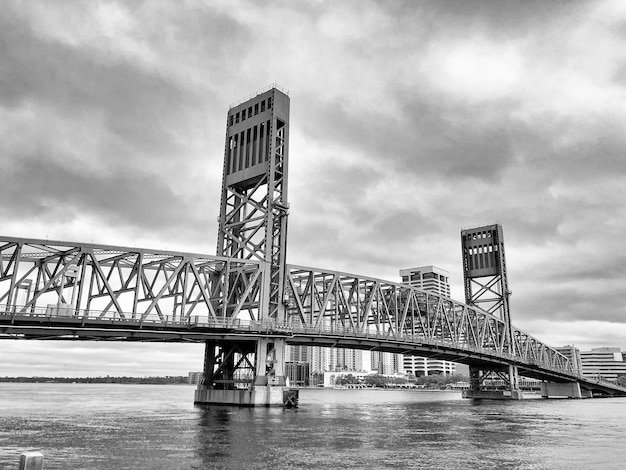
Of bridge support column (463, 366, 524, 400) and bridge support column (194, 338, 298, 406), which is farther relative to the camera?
bridge support column (463, 366, 524, 400)

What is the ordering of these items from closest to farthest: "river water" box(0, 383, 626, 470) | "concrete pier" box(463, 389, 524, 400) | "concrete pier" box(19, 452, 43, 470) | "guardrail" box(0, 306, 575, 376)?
"concrete pier" box(19, 452, 43, 470), "river water" box(0, 383, 626, 470), "guardrail" box(0, 306, 575, 376), "concrete pier" box(463, 389, 524, 400)

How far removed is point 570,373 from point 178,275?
4514 inches

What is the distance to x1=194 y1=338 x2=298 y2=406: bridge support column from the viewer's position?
6347 cm

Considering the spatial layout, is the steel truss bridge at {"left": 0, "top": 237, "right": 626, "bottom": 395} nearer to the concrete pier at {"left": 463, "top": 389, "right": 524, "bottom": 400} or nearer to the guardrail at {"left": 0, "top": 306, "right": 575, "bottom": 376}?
the guardrail at {"left": 0, "top": 306, "right": 575, "bottom": 376}

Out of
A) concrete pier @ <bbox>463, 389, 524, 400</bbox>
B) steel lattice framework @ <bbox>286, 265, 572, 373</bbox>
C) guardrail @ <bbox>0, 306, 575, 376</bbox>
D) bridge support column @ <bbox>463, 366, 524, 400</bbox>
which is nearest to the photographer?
guardrail @ <bbox>0, 306, 575, 376</bbox>

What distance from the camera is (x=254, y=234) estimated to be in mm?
75562

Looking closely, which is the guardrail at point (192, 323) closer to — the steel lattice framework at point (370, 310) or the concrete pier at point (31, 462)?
the steel lattice framework at point (370, 310)

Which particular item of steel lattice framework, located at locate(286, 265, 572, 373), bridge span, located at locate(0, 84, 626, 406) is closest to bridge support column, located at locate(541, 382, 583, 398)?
steel lattice framework, located at locate(286, 265, 572, 373)

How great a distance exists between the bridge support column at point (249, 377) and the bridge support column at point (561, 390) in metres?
107

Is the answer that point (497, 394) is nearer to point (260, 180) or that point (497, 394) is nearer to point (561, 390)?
point (561, 390)

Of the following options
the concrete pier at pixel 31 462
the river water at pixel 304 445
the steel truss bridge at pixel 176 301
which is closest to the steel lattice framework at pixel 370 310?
the steel truss bridge at pixel 176 301

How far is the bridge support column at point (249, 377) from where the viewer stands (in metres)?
63.5

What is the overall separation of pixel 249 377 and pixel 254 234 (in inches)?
782

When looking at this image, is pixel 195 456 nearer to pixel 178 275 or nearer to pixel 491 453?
pixel 491 453
